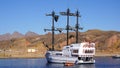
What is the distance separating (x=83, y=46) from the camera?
501 ft

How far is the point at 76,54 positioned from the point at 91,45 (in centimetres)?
679

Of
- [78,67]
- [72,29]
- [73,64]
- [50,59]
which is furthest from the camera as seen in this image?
[72,29]

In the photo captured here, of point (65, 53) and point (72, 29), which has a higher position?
point (72, 29)

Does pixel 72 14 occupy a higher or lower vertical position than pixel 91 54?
higher

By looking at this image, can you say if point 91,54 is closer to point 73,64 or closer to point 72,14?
point 73,64

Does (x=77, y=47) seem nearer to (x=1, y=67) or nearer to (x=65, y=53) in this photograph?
(x=65, y=53)

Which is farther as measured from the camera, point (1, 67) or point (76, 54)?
point (76, 54)

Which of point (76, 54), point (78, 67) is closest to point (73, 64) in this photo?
point (76, 54)

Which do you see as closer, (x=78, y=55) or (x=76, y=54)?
(x=78, y=55)

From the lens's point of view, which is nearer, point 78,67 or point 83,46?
point 78,67

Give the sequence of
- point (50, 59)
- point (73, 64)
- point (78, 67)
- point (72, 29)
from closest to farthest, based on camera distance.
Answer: point (78, 67)
point (73, 64)
point (50, 59)
point (72, 29)

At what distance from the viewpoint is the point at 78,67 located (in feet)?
449

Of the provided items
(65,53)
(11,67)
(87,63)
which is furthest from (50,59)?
(11,67)

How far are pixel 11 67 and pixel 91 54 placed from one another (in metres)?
32.3
